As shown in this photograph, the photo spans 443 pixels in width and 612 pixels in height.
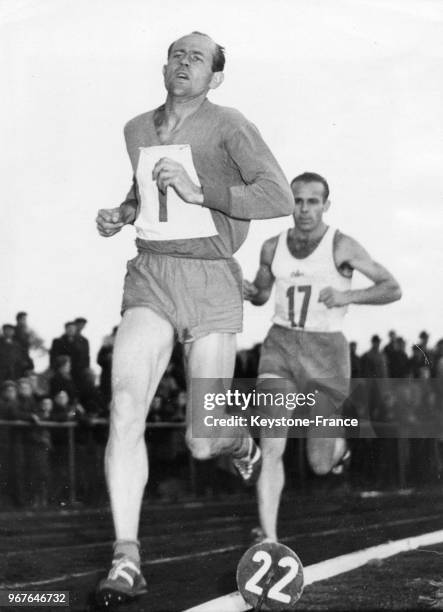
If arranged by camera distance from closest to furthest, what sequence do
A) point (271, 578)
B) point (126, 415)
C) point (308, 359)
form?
point (271, 578)
point (126, 415)
point (308, 359)

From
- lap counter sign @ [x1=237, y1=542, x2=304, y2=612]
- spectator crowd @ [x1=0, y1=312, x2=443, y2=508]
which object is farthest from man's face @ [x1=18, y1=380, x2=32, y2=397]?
lap counter sign @ [x1=237, y1=542, x2=304, y2=612]

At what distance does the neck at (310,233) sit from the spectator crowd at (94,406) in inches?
16.5

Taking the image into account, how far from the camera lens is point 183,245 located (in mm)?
3316

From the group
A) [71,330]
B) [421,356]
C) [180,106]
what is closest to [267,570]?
[421,356]

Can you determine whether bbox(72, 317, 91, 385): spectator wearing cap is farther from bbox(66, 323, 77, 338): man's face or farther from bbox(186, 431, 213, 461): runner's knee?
bbox(186, 431, 213, 461): runner's knee

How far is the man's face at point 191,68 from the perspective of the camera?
136 inches

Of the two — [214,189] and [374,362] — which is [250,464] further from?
[214,189]

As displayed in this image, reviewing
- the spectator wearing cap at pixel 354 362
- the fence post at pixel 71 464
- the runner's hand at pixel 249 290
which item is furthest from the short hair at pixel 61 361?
the spectator wearing cap at pixel 354 362

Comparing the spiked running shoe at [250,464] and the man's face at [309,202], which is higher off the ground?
the man's face at [309,202]

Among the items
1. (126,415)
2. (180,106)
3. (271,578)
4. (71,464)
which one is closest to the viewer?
(271,578)

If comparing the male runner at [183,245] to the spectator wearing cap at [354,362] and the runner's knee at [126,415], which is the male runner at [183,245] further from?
the spectator wearing cap at [354,362]

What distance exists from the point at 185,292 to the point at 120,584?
96cm

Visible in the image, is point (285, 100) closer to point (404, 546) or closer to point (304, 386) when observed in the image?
point (304, 386)

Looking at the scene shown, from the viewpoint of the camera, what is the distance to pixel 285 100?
11.7 ft
